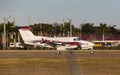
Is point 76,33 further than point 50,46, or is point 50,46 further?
point 76,33

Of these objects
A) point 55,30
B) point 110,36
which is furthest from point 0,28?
point 110,36

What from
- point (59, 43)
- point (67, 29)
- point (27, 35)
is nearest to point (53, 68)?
point (59, 43)

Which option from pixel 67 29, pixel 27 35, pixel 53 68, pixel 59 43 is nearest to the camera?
pixel 53 68

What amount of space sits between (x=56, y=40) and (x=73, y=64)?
243 feet

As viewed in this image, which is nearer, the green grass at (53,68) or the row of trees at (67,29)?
the green grass at (53,68)

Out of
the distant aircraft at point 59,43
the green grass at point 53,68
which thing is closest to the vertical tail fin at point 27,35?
the distant aircraft at point 59,43

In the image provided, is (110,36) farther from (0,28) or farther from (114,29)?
(0,28)

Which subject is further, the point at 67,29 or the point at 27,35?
the point at 67,29

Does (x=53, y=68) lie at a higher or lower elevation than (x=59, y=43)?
lower

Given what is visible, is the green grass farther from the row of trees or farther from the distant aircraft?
the row of trees

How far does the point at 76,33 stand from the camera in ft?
523

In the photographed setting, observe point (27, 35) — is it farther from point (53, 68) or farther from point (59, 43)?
point (53, 68)

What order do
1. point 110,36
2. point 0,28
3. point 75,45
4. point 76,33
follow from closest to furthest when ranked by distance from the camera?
point 75,45 → point 0,28 → point 76,33 → point 110,36

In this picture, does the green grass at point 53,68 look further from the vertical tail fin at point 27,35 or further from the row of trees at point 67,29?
the row of trees at point 67,29
